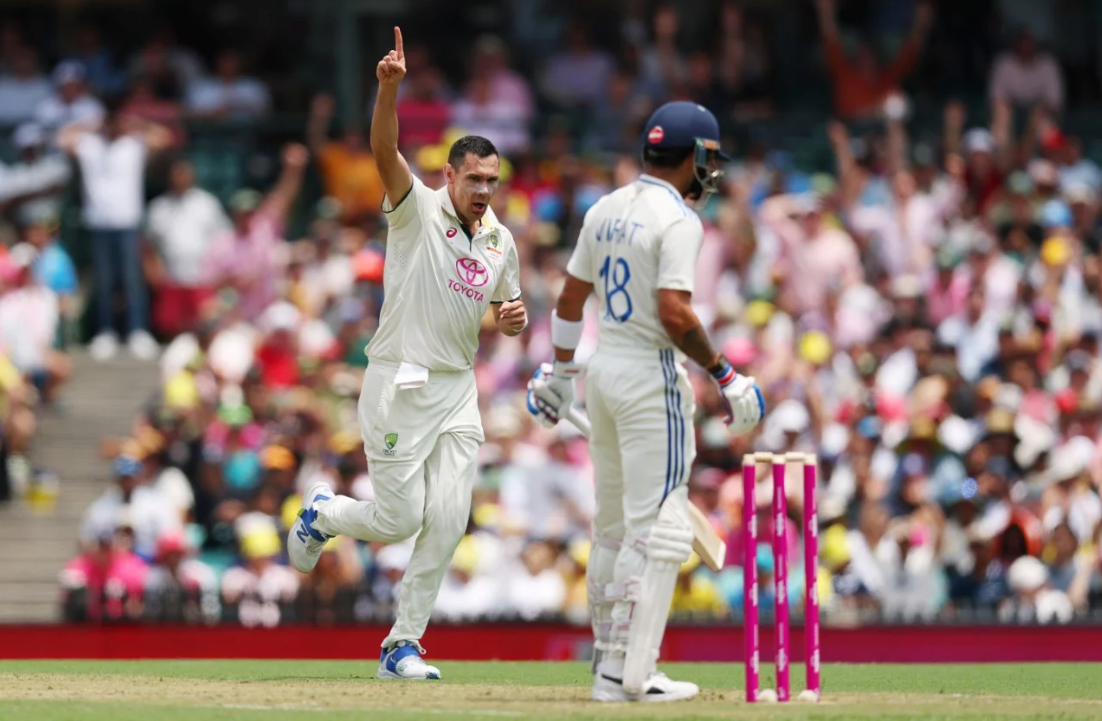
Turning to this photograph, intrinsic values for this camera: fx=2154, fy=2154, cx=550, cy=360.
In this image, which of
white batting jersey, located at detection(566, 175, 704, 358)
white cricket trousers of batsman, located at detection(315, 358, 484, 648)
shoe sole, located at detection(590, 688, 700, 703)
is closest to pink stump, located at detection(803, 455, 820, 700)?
shoe sole, located at detection(590, 688, 700, 703)

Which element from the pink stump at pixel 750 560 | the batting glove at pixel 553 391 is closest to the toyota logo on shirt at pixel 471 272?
the batting glove at pixel 553 391

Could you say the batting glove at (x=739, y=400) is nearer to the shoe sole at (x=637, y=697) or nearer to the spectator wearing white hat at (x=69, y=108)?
the shoe sole at (x=637, y=697)

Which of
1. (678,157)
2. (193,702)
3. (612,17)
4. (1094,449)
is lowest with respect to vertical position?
(193,702)

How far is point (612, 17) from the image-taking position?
81.1ft

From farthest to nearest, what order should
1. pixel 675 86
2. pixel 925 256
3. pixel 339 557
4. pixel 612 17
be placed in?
pixel 612 17 < pixel 675 86 < pixel 925 256 < pixel 339 557

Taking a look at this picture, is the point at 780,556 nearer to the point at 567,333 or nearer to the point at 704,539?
the point at 704,539

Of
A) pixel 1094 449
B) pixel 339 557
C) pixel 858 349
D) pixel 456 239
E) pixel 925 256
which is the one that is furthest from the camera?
pixel 925 256

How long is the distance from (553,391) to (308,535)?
80.8 inches

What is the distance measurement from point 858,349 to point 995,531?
276 cm

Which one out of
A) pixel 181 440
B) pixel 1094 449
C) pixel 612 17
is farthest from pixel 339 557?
pixel 612 17

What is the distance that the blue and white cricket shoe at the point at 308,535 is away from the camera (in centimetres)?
1059

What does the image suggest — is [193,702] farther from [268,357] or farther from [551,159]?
[551,159]

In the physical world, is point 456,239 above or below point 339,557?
above

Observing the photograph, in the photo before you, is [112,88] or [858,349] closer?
[858,349]
